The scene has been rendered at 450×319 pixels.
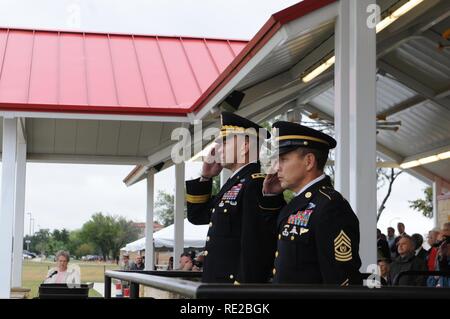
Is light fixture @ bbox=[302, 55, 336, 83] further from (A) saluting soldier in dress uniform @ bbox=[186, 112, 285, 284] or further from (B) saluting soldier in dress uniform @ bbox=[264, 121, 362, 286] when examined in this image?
(B) saluting soldier in dress uniform @ bbox=[264, 121, 362, 286]

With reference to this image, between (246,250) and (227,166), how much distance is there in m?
0.69

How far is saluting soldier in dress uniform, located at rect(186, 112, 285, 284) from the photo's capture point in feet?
14.1

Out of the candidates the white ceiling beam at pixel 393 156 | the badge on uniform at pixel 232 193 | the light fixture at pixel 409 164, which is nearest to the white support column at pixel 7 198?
the badge on uniform at pixel 232 193

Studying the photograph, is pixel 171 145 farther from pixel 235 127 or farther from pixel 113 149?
pixel 235 127

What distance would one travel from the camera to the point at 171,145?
13438mm

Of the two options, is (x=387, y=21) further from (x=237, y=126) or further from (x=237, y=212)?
(x=237, y=212)

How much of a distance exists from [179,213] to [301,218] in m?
10.3

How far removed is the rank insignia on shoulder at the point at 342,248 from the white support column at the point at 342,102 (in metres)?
2.96

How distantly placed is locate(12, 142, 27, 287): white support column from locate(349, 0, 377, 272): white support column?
8319 millimetres

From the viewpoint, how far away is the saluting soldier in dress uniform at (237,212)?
4.29 m

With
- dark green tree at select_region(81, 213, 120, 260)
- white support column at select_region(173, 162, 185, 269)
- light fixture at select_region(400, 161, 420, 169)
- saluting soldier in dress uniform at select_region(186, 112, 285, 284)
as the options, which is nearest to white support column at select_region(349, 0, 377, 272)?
saluting soldier in dress uniform at select_region(186, 112, 285, 284)
